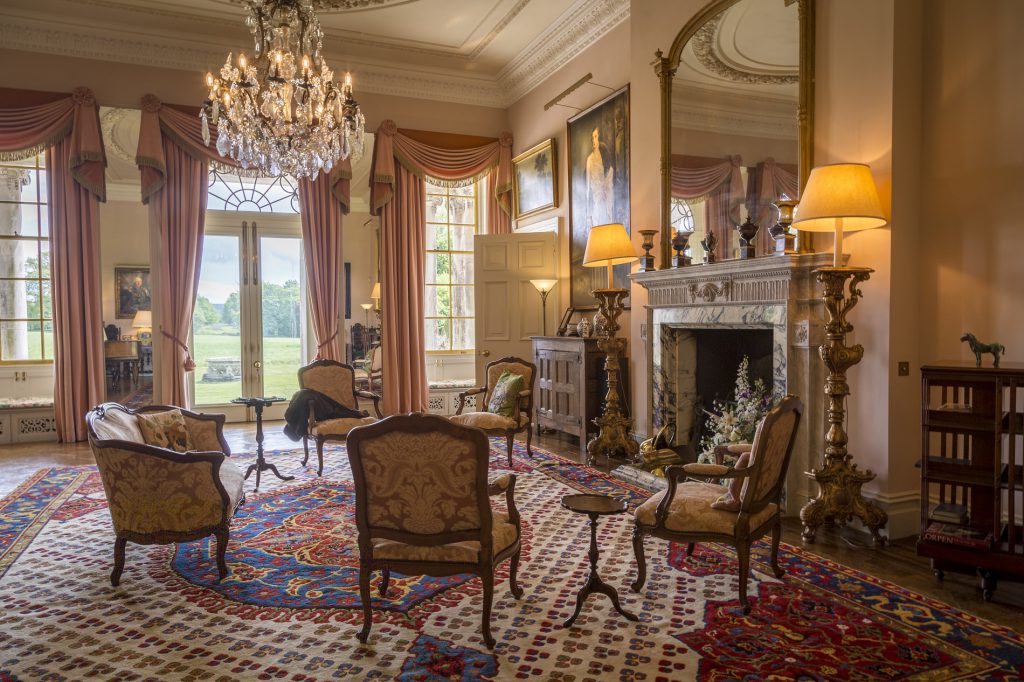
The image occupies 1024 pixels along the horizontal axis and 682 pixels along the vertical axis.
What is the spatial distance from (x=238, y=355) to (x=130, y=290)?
289 cm

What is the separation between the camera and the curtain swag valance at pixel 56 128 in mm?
6895

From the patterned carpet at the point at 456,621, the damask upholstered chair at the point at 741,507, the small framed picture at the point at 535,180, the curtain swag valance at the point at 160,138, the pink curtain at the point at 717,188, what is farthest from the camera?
the small framed picture at the point at 535,180

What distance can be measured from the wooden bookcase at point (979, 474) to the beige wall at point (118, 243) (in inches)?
396

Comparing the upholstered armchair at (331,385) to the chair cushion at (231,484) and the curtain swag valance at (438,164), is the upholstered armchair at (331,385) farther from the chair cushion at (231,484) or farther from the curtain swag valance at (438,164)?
the curtain swag valance at (438,164)

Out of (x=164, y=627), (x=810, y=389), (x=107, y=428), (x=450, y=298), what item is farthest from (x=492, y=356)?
(x=164, y=627)

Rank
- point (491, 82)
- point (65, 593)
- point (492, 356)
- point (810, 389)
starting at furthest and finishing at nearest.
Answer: point (491, 82), point (492, 356), point (810, 389), point (65, 593)

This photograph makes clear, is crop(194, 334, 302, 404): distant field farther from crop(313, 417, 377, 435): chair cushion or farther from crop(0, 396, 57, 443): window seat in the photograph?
crop(313, 417, 377, 435): chair cushion

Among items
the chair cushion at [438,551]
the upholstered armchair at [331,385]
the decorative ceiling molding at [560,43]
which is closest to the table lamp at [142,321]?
the upholstered armchair at [331,385]

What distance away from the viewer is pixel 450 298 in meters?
9.20

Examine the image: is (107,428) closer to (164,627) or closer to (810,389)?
(164,627)

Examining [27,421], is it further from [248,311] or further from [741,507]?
[741,507]

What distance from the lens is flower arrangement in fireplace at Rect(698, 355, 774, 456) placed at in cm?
480

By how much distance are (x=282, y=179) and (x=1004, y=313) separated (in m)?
7.75

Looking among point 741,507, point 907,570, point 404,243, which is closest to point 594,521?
point 741,507
